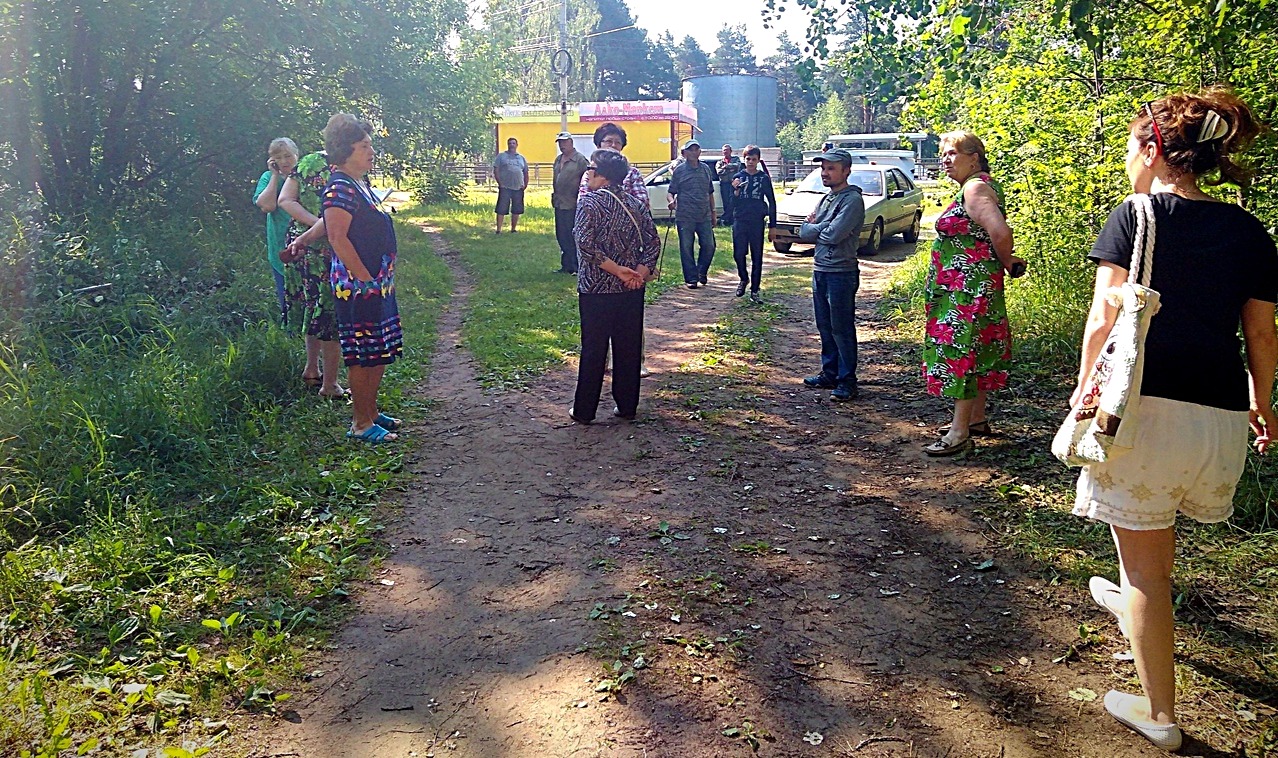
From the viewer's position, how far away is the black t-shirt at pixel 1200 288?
2754mm

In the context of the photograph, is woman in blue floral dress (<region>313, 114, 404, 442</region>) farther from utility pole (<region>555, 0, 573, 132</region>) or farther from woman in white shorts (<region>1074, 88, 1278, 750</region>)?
utility pole (<region>555, 0, 573, 132</region>)

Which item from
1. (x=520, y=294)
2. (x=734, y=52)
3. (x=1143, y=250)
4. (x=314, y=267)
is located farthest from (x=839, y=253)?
(x=734, y=52)

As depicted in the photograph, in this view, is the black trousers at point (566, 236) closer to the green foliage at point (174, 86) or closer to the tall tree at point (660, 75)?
the green foliage at point (174, 86)

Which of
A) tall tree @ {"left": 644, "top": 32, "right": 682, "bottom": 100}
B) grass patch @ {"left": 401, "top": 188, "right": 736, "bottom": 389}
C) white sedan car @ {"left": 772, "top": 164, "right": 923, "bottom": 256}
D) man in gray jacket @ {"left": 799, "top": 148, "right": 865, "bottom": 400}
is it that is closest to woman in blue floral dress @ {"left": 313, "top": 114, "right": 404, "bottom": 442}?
grass patch @ {"left": 401, "top": 188, "right": 736, "bottom": 389}

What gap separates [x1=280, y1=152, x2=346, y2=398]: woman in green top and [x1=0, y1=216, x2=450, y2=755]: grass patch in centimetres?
27

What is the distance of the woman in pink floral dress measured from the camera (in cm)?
529

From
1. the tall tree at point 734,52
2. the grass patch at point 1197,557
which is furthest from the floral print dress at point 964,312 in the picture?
the tall tree at point 734,52

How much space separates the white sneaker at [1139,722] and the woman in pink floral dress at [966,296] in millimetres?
2672

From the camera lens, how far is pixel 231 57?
12.9m

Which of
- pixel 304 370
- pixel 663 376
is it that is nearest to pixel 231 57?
pixel 304 370

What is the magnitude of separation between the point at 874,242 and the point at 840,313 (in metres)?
10.2

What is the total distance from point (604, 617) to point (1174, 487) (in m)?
2.02

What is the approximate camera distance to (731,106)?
128 feet

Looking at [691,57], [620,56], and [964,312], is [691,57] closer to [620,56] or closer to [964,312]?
[620,56]
